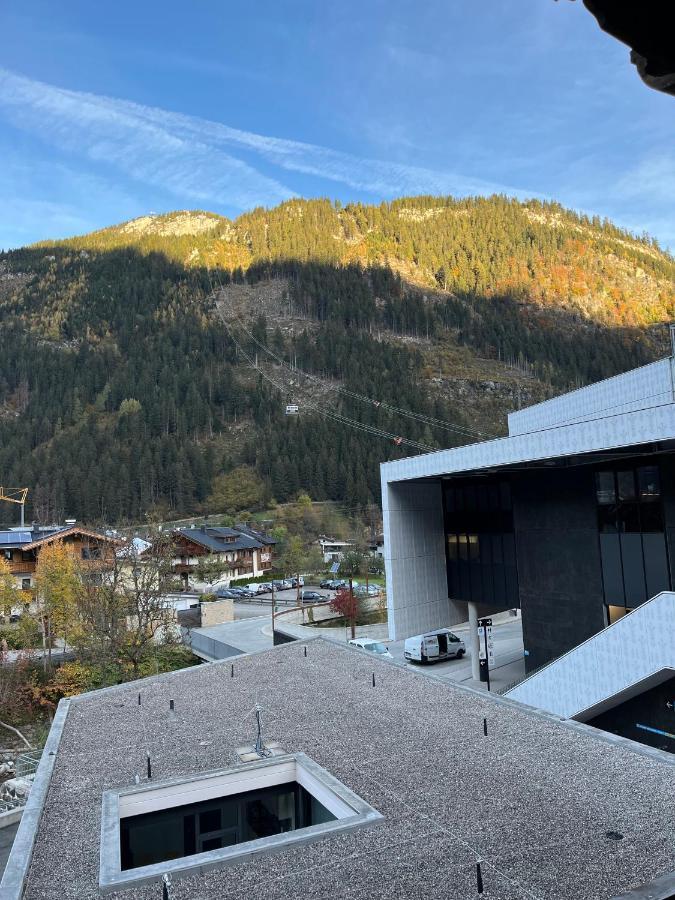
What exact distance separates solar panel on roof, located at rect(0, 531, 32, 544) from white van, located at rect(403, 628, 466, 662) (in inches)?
1445

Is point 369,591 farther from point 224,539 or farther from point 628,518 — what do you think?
point 628,518

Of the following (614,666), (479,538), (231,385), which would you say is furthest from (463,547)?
(231,385)

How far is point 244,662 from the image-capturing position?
22.8m

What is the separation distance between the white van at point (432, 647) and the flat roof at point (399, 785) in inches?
539

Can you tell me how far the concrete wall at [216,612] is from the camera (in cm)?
4684

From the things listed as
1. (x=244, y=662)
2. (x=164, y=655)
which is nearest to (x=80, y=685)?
(x=164, y=655)

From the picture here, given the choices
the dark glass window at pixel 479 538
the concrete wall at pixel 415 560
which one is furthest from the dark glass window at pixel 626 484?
the concrete wall at pixel 415 560

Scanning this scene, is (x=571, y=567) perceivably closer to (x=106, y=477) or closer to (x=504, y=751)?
(x=504, y=751)

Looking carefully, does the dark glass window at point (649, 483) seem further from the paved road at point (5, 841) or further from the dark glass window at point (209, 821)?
the paved road at point (5, 841)

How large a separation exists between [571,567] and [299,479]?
94.2 m

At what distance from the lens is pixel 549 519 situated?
23406 mm

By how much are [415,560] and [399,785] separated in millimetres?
17445

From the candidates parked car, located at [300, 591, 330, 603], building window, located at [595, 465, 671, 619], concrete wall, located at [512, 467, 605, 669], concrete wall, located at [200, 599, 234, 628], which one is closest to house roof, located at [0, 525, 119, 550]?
concrete wall, located at [200, 599, 234, 628]

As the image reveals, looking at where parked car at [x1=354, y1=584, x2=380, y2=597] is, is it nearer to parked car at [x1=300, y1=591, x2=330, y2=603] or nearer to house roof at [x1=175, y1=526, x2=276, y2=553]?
parked car at [x1=300, y1=591, x2=330, y2=603]
